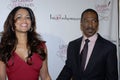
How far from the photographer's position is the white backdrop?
356 cm

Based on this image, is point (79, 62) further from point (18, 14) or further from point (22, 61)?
point (18, 14)

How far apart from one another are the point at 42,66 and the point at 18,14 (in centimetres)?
57

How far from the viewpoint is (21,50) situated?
2.66m

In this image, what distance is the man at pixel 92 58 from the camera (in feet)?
8.93

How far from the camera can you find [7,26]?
105 inches

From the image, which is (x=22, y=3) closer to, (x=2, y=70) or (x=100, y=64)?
(x=2, y=70)

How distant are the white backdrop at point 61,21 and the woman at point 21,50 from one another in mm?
838

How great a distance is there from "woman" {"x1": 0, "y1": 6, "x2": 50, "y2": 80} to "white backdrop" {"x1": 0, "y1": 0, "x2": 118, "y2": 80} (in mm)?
838

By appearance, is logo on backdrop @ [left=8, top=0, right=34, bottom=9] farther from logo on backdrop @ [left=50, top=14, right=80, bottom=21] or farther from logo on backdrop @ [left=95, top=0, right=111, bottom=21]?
logo on backdrop @ [left=95, top=0, right=111, bottom=21]

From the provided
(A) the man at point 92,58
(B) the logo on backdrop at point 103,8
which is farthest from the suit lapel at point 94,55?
(B) the logo on backdrop at point 103,8

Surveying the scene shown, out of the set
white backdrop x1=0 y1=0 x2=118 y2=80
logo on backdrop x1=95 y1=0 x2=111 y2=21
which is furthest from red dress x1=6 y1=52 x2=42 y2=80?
logo on backdrop x1=95 y1=0 x2=111 y2=21

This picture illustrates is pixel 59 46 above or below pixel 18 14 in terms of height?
below

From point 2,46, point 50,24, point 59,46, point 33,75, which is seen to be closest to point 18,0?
point 50,24

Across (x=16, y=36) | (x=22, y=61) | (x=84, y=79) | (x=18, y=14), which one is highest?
(x=18, y=14)
